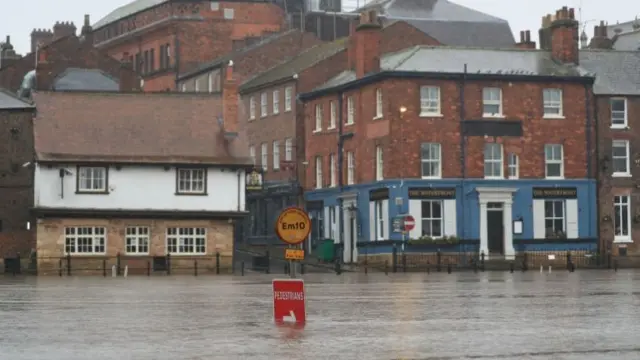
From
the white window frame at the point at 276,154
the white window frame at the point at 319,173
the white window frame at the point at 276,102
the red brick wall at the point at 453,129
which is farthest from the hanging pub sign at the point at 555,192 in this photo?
the white window frame at the point at 276,102

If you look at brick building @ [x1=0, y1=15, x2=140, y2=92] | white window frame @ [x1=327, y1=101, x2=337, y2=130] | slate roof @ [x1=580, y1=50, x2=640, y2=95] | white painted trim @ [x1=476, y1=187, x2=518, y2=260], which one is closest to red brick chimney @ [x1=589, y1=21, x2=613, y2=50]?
slate roof @ [x1=580, y1=50, x2=640, y2=95]

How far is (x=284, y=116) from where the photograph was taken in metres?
87.6

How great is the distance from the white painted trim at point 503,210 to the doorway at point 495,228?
→ 0.99 feet

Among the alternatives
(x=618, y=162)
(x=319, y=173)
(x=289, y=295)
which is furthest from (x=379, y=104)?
(x=289, y=295)

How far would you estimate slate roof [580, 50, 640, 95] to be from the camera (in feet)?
251

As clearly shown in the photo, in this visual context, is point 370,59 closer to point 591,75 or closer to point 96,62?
point 591,75

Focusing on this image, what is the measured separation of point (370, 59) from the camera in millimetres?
76062

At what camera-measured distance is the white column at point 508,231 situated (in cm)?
7200

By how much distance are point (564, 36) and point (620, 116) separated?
16.5 ft

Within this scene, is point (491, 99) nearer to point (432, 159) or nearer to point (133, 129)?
point (432, 159)

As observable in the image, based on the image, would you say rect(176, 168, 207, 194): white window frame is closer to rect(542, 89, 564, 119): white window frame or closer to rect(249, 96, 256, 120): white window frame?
rect(542, 89, 564, 119): white window frame

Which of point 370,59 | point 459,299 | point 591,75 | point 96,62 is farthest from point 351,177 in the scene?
point 459,299

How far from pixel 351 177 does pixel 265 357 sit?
2349 inches

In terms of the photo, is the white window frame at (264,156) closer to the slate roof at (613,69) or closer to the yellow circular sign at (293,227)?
the slate roof at (613,69)
